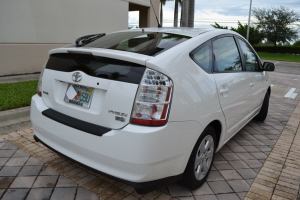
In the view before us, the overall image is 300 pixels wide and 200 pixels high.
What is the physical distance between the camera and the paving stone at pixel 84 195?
8.09 feet

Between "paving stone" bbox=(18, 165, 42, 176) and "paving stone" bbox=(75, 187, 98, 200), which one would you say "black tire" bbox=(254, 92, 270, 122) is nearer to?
"paving stone" bbox=(75, 187, 98, 200)

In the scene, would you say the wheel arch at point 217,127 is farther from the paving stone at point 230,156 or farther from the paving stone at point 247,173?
the paving stone at point 230,156

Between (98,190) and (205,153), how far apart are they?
1152mm

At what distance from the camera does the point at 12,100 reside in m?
5.03

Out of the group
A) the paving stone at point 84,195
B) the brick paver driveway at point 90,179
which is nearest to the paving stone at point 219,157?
the brick paver driveway at point 90,179

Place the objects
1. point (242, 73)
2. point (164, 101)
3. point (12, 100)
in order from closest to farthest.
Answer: point (164, 101) < point (242, 73) < point (12, 100)

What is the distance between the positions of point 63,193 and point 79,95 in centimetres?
100

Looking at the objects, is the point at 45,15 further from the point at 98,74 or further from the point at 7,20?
the point at 98,74

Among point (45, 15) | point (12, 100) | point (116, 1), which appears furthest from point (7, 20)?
point (116, 1)

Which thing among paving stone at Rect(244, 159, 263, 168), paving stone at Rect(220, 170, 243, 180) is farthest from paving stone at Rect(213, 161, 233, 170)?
paving stone at Rect(244, 159, 263, 168)

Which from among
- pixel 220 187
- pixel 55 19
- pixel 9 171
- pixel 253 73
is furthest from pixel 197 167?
pixel 55 19

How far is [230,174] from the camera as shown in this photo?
3.07m

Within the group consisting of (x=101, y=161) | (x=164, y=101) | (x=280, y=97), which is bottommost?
(x=280, y=97)

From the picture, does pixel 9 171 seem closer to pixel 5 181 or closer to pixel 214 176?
pixel 5 181
